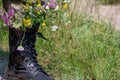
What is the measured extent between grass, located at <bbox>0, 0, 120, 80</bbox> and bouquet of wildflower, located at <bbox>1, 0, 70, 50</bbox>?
0.43 metres

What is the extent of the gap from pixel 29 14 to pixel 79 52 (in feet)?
2.84

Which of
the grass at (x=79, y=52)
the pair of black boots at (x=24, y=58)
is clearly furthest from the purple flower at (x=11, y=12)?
the grass at (x=79, y=52)

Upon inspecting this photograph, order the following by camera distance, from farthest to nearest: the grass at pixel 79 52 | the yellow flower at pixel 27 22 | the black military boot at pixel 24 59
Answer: the grass at pixel 79 52 < the black military boot at pixel 24 59 < the yellow flower at pixel 27 22

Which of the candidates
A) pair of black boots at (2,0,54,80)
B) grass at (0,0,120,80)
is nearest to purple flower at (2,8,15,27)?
pair of black boots at (2,0,54,80)

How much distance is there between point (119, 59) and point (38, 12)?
95cm

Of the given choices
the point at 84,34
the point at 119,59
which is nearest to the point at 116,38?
the point at 84,34

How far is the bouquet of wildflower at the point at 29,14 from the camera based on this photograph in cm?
290

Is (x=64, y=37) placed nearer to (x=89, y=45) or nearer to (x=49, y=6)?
(x=89, y=45)

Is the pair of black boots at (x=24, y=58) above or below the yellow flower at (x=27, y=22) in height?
below

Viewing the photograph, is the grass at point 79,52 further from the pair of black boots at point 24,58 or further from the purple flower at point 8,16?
the purple flower at point 8,16

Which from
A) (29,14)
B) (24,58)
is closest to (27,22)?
(29,14)

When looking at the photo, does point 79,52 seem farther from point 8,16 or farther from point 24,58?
point 8,16

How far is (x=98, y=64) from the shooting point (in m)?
3.41

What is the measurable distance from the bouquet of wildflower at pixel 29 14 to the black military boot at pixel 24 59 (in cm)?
9
